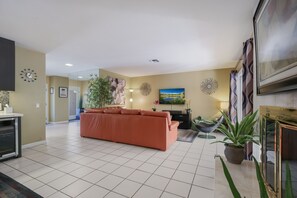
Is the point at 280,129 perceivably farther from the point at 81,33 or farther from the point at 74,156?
the point at 74,156

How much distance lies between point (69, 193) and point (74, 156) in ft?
4.18

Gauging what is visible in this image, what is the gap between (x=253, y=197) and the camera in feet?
3.38

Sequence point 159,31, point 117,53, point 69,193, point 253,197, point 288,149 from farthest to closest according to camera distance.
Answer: point 117,53 → point 159,31 → point 69,193 → point 253,197 → point 288,149

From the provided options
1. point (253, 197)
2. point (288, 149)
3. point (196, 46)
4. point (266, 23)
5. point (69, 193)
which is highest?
point (196, 46)

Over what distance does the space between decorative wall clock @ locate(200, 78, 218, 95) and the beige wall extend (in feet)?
18.0

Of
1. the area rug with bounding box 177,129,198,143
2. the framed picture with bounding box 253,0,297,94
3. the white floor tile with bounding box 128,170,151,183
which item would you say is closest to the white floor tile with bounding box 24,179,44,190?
the white floor tile with bounding box 128,170,151,183

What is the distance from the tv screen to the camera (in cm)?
628

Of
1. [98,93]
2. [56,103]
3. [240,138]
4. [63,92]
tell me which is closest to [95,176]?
[240,138]

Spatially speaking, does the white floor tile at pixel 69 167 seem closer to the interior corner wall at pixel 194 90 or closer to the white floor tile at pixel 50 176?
the white floor tile at pixel 50 176

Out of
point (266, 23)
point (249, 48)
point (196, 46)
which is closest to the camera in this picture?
point (266, 23)

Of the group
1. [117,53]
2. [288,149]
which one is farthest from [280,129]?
[117,53]

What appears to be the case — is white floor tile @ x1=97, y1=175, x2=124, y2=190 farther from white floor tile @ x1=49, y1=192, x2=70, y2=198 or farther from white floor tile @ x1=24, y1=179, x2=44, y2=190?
white floor tile @ x1=24, y1=179, x2=44, y2=190

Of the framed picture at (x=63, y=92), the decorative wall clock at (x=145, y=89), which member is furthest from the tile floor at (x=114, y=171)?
the framed picture at (x=63, y=92)

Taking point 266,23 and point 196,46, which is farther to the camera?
point 196,46
